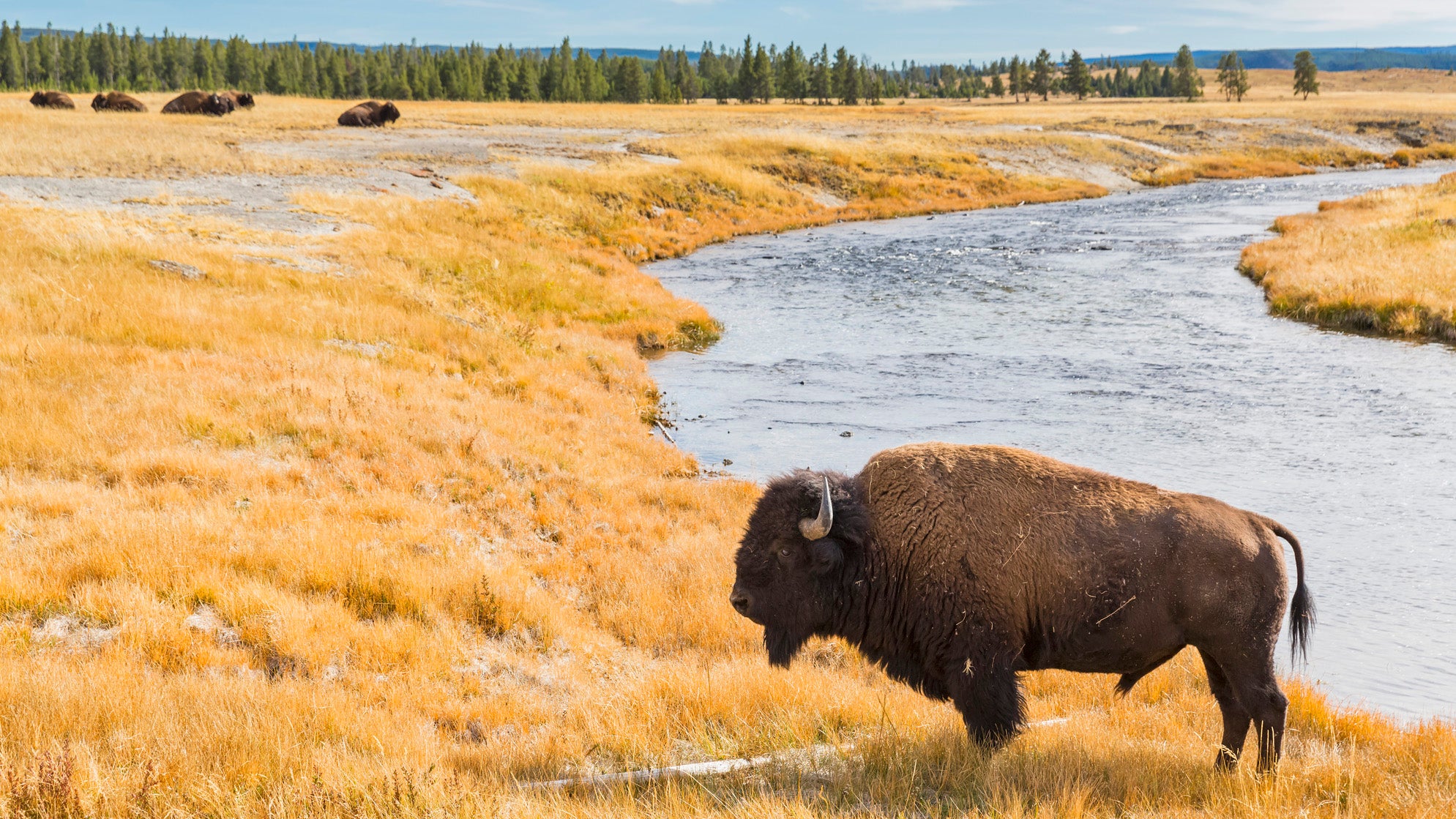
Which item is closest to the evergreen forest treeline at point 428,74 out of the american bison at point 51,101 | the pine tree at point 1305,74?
the pine tree at point 1305,74

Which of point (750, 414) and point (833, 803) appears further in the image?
point (750, 414)

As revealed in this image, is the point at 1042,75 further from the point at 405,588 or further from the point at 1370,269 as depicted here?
the point at 405,588

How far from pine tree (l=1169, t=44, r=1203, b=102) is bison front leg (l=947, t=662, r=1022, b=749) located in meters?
147

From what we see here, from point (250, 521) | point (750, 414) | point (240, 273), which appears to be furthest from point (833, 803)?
point (240, 273)

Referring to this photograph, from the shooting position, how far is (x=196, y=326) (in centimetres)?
1259

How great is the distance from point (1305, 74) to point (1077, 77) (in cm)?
2874

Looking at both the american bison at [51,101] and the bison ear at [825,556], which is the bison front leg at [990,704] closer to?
the bison ear at [825,556]

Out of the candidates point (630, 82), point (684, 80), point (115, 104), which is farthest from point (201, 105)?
point (684, 80)

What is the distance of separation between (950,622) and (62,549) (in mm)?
6068

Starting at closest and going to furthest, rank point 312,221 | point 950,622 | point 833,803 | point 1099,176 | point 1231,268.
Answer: point 833,803, point 950,622, point 312,221, point 1231,268, point 1099,176

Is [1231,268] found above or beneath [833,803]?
above

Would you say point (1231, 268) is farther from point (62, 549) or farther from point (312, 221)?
point (62, 549)

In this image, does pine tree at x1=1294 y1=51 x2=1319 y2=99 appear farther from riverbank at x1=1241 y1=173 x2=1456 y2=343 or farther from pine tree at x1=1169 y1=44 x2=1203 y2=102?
riverbank at x1=1241 y1=173 x2=1456 y2=343

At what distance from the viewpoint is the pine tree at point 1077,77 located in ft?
458
